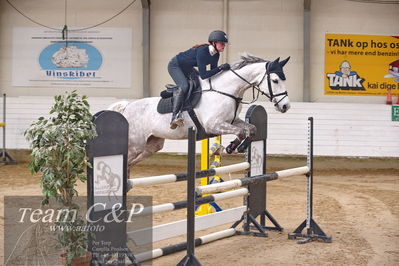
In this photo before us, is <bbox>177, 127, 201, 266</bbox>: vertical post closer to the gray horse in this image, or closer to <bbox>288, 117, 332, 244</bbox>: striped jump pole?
the gray horse

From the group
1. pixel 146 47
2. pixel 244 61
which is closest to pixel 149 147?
pixel 244 61

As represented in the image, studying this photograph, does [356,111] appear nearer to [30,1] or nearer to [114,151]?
[30,1]

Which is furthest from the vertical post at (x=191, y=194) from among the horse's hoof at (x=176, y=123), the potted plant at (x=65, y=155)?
the horse's hoof at (x=176, y=123)

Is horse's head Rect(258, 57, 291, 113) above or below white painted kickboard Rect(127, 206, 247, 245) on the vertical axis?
above

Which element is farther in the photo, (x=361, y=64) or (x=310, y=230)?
(x=361, y=64)

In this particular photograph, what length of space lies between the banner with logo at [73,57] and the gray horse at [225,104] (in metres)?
5.91

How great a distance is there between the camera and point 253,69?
18.7 ft

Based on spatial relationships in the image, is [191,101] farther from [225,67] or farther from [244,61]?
[244,61]

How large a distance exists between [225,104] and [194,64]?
50cm

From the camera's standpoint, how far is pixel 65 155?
3475mm

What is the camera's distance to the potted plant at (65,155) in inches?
137

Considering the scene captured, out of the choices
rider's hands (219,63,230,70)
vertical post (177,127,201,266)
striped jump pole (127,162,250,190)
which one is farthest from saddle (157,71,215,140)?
vertical post (177,127,201,266)

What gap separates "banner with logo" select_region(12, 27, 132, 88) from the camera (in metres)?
11.8

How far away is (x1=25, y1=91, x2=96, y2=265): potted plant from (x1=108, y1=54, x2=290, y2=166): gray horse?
6.88 ft
